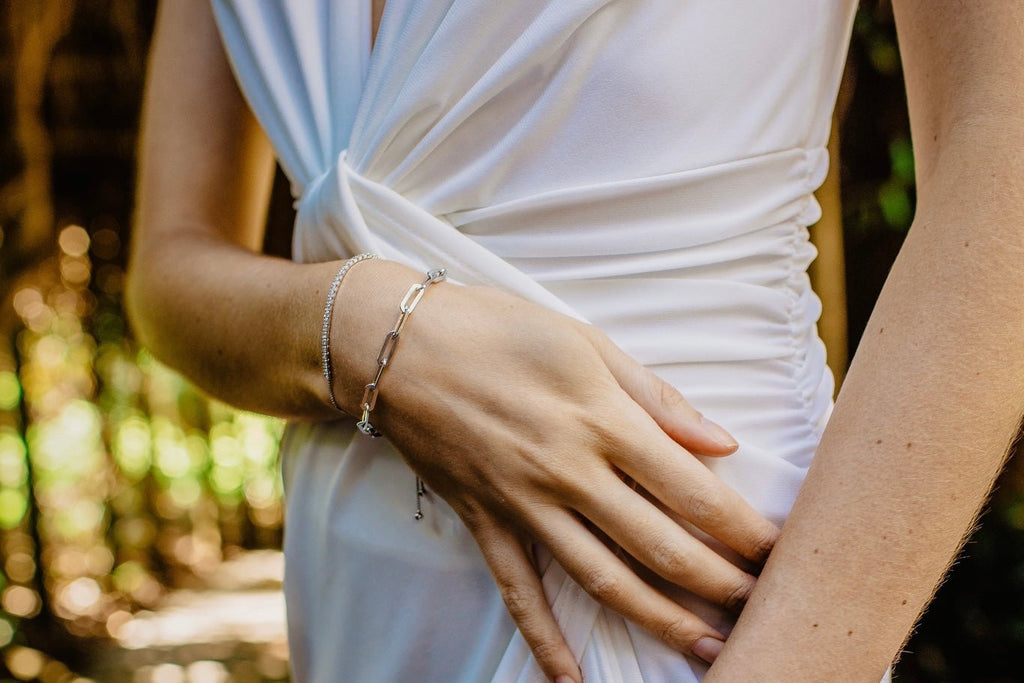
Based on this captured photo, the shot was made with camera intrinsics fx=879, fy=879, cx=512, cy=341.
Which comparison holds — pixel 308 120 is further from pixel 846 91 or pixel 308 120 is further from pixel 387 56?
pixel 846 91

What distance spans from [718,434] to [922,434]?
0.15 meters

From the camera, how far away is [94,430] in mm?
4422

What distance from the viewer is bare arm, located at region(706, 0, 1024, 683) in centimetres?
66

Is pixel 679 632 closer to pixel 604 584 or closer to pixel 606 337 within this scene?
pixel 604 584

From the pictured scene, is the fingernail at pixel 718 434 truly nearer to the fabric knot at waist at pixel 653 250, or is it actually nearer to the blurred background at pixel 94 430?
the fabric knot at waist at pixel 653 250

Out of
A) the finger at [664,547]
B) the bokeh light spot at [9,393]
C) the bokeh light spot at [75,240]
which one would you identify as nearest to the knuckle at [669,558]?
the finger at [664,547]

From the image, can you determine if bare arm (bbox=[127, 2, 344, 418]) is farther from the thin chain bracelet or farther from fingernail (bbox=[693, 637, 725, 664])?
fingernail (bbox=[693, 637, 725, 664])

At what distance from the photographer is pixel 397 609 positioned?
0.87 meters

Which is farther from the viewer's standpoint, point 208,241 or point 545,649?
point 208,241

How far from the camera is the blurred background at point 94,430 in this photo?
3.90 m

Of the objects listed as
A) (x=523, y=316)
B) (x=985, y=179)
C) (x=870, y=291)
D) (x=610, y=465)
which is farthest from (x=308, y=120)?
(x=870, y=291)

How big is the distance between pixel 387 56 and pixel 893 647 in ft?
2.30

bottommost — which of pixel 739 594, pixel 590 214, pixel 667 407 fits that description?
pixel 739 594

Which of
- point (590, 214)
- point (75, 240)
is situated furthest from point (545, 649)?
point (75, 240)
